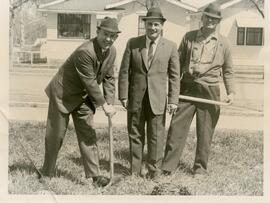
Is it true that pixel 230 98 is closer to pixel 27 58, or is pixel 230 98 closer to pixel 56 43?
pixel 56 43

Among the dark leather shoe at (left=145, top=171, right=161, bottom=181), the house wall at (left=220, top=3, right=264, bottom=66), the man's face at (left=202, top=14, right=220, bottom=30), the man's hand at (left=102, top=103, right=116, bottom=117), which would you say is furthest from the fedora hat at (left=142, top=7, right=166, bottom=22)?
the dark leather shoe at (left=145, top=171, right=161, bottom=181)

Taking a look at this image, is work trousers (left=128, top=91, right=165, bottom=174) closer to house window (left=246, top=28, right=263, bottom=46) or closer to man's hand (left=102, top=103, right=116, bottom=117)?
man's hand (left=102, top=103, right=116, bottom=117)

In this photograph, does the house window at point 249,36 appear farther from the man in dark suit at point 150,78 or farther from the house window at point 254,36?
the man in dark suit at point 150,78

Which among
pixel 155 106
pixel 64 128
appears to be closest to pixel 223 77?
pixel 155 106

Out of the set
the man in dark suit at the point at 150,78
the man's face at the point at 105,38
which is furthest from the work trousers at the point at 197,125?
the man's face at the point at 105,38

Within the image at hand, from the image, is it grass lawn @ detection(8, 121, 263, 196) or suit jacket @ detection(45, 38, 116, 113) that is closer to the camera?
suit jacket @ detection(45, 38, 116, 113)

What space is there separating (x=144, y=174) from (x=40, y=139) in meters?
0.57

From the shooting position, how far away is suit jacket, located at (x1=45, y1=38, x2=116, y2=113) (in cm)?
310

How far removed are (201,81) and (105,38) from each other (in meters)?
0.58

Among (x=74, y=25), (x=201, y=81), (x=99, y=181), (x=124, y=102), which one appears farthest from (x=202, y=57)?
(x=99, y=181)

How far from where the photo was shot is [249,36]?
3350 millimetres

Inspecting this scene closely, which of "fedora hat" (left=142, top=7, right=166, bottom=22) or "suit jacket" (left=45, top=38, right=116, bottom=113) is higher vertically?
"fedora hat" (left=142, top=7, right=166, bottom=22)

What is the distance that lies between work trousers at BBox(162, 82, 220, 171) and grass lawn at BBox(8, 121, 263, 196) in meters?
0.04

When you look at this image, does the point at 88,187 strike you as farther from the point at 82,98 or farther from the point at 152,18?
the point at 152,18
